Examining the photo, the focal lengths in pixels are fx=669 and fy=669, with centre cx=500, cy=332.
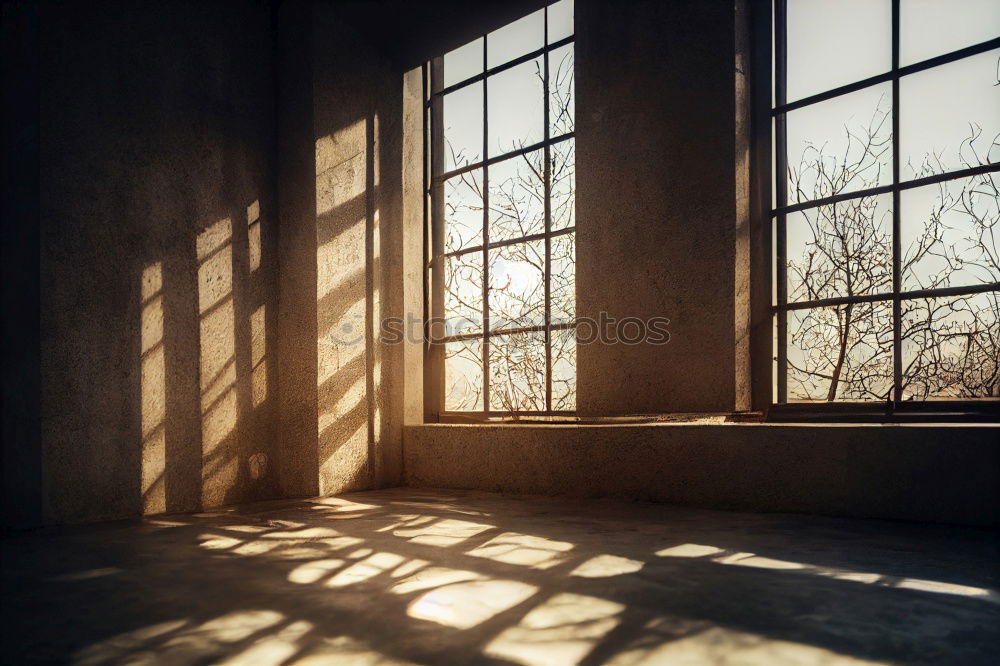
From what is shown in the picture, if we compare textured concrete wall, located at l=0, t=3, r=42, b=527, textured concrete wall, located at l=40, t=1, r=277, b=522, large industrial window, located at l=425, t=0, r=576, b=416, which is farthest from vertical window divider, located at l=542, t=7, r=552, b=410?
textured concrete wall, located at l=0, t=3, r=42, b=527

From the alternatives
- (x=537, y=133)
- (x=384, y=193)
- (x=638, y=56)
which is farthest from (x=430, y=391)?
(x=638, y=56)

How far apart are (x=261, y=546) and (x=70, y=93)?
98.5 inches

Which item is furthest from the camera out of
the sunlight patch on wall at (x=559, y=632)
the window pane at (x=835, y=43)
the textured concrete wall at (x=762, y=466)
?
the window pane at (x=835, y=43)

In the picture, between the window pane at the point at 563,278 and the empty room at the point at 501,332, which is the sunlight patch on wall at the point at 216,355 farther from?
the window pane at the point at 563,278

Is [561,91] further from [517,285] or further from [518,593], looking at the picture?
[518,593]

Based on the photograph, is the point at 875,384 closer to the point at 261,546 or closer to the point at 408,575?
the point at 408,575

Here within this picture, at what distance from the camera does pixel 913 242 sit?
284 cm

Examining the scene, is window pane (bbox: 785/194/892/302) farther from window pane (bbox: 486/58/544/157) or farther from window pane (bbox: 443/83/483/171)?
window pane (bbox: 443/83/483/171)

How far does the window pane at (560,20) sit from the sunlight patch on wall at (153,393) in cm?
270

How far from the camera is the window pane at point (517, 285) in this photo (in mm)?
4137

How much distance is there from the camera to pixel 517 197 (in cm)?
427

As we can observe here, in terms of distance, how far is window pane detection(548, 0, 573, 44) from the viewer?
406 centimetres

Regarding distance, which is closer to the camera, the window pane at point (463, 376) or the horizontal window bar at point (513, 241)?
the horizontal window bar at point (513, 241)

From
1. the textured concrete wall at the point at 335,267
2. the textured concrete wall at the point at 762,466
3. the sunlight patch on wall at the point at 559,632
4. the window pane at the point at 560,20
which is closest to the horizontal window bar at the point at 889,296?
the textured concrete wall at the point at 762,466
